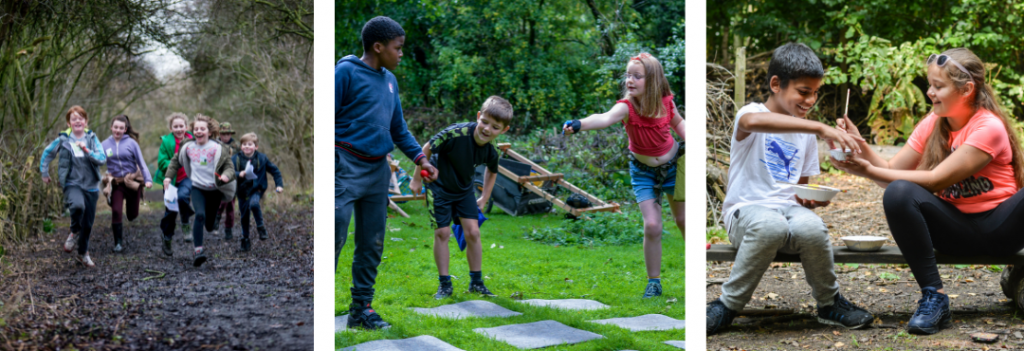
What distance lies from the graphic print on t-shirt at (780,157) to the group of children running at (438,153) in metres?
0.49

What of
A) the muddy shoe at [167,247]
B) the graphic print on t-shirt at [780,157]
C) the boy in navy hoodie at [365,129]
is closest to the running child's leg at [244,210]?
the muddy shoe at [167,247]

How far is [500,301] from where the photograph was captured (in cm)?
276

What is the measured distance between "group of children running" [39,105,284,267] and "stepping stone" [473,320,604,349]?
7.97 ft

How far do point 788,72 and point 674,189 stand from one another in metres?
0.74

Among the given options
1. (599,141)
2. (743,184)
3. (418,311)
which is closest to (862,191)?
Answer: (599,141)

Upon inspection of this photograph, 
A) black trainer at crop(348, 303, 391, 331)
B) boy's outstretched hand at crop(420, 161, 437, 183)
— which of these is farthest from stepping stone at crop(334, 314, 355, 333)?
boy's outstretched hand at crop(420, 161, 437, 183)

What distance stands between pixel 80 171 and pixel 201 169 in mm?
666

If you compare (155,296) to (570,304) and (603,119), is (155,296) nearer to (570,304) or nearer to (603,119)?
(570,304)

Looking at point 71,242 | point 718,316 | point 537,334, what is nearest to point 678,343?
point 718,316

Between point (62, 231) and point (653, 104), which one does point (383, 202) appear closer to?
point (653, 104)

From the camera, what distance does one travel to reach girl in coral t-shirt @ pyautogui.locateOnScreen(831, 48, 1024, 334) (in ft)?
7.41

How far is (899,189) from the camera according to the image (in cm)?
228

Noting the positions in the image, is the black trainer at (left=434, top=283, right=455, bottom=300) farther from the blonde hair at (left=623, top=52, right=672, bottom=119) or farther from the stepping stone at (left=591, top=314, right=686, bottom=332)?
the blonde hair at (left=623, top=52, right=672, bottom=119)

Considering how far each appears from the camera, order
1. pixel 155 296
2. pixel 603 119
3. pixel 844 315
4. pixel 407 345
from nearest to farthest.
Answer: pixel 407 345, pixel 844 315, pixel 603 119, pixel 155 296
